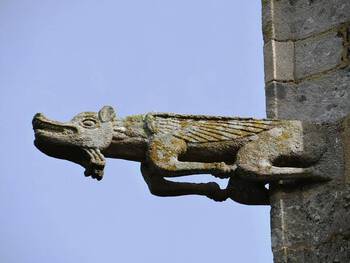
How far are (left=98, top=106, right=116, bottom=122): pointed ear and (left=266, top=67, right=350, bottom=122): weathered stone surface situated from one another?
92 centimetres

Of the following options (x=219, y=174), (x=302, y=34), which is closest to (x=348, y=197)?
(x=219, y=174)

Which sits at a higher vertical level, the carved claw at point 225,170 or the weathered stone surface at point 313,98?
the weathered stone surface at point 313,98

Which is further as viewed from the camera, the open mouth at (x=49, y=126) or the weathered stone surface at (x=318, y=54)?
the weathered stone surface at (x=318, y=54)

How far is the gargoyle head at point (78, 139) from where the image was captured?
7.19 metres

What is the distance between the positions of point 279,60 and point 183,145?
943 mm

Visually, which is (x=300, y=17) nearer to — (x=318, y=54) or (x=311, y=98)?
(x=318, y=54)

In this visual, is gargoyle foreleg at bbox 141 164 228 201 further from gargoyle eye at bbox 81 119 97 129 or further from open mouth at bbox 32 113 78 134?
open mouth at bbox 32 113 78 134

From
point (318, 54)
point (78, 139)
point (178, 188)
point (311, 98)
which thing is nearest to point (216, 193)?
point (178, 188)

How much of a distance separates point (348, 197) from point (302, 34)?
1244mm

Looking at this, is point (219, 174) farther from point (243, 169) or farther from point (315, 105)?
point (315, 105)

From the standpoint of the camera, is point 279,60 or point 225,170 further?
point 279,60

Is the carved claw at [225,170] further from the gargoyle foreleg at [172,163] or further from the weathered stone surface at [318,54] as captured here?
the weathered stone surface at [318,54]

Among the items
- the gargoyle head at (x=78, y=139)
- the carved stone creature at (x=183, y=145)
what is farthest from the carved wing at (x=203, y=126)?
the gargoyle head at (x=78, y=139)

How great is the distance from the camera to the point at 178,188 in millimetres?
7477
